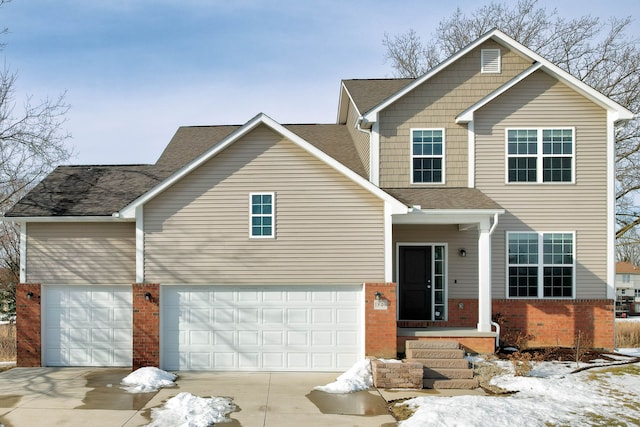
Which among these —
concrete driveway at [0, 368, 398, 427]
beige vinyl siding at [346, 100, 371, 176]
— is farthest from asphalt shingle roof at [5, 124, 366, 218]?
concrete driveway at [0, 368, 398, 427]

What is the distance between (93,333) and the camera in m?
11.7

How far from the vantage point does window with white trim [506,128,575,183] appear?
42.1ft

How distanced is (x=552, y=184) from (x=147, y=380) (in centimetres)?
1110

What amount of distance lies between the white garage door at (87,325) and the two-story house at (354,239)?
3 centimetres

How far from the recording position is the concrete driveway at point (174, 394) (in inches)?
307

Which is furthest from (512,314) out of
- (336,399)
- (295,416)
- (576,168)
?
(295,416)

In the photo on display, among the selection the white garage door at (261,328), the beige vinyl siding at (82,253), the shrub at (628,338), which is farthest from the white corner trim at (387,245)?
the shrub at (628,338)

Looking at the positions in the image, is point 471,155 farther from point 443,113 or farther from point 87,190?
point 87,190

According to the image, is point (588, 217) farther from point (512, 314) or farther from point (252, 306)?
point (252, 306)

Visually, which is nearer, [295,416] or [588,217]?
[295,416]

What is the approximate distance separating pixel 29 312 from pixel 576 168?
572 inches

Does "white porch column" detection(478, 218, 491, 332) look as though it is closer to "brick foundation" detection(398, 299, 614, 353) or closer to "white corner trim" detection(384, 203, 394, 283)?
"brick foundation" detection(398, 299, 614, 353)

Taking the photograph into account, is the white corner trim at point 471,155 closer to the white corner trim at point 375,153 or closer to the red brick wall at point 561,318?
the white corner trim at point 375,153

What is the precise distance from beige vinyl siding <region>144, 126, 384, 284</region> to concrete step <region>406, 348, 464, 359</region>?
1.83 meters
